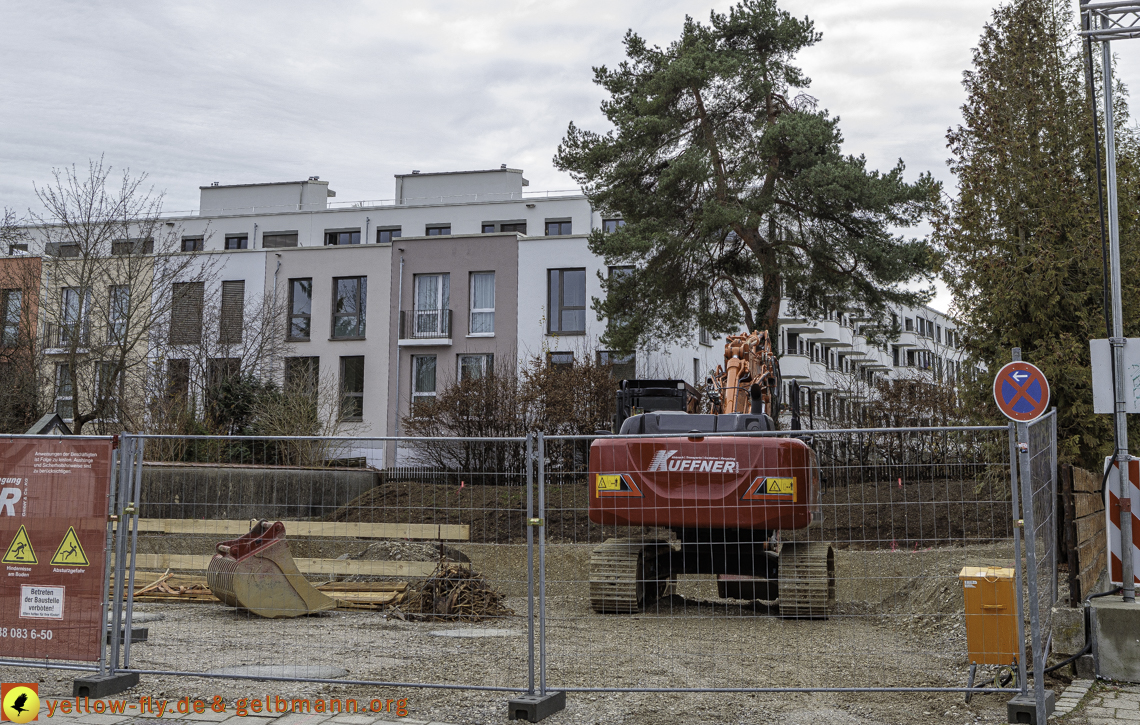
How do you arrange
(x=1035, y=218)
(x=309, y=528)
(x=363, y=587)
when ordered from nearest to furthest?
(x=309, y=528) < (x=363, y=587) < (x=1035, y=218)

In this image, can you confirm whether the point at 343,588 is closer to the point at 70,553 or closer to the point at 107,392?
the point at 70,553

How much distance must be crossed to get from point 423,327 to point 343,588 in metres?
24.5

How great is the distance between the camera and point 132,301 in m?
26.2

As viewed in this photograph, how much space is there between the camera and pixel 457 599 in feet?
37.6

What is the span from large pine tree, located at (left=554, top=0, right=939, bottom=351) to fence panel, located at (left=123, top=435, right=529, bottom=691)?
1171 cm

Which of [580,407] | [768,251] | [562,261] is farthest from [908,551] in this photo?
[562,261]

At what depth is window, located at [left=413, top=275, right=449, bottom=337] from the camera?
120 ft

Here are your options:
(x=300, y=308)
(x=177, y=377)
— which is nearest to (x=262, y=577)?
(x=177, y=377)

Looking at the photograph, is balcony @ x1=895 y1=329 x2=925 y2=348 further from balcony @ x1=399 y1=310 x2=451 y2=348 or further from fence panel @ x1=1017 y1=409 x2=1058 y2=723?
fence panel @ x1=1017 y1=409 x2=1058 y2=723

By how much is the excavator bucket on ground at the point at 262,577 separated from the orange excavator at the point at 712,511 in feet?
11.0

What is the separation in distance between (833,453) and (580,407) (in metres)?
16.8

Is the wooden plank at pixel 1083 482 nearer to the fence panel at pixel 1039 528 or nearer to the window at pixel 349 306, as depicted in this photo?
the fence panel at pixel 1039 528

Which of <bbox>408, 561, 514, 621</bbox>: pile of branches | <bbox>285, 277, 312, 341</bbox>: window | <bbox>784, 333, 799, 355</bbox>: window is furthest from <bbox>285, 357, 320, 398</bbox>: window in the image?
<bbox>784, 333, 799, 355</bbox>: window

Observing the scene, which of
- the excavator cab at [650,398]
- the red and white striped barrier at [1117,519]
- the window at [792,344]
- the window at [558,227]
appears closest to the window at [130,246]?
the excavator cab at [650,398]
